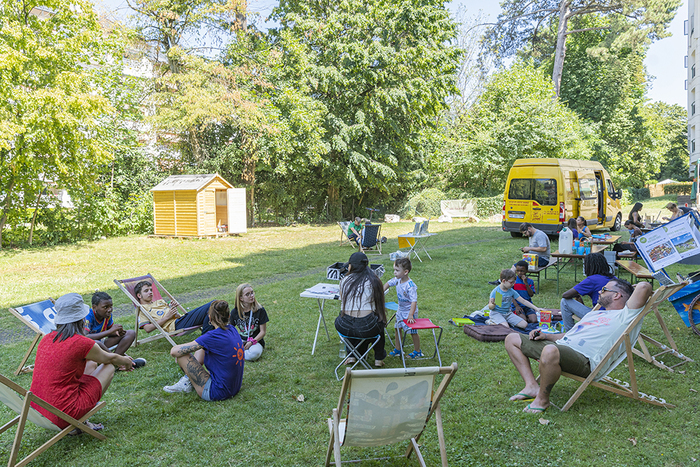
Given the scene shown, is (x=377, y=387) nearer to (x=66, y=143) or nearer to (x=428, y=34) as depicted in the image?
(x=66, y=143)

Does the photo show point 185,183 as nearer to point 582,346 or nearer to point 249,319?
point 249,319

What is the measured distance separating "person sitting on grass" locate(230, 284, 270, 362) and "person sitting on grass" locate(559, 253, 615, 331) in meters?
3.48

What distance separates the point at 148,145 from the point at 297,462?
67.9ft

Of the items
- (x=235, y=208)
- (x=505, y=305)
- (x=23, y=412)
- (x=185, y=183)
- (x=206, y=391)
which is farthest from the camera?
(x=235, y=208)

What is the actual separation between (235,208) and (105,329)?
13.8 metres

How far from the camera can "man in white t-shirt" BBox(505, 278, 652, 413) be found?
371cm

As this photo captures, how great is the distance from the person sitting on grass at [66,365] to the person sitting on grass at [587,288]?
471cm

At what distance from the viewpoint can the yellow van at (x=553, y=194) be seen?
1467cm

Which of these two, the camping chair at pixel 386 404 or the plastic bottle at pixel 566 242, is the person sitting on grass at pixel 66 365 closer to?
the camping chair at pixel 386 404

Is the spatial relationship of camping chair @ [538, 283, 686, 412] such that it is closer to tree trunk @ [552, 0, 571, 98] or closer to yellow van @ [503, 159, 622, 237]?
yellow van @ [503, 159, 622, 237]

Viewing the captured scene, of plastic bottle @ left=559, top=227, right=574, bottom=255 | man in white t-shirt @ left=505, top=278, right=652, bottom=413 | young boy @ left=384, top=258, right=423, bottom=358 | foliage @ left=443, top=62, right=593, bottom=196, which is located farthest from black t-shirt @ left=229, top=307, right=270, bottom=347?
foliage @ left=443, top=62, right=593, bottom=196

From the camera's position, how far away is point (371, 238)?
1342 centimetres

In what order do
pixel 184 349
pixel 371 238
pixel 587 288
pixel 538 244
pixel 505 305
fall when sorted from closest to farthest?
pixel 184 349, pixel 587 288, pixel 505 305, pixel 538 244, pixel 371 238

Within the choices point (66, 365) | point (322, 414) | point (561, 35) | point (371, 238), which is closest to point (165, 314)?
point (66, 365)
